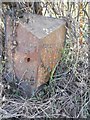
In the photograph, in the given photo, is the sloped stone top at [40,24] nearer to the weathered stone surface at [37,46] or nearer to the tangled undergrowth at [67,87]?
the weathered stone surface at [37,46]

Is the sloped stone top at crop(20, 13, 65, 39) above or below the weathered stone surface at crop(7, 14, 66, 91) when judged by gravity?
above

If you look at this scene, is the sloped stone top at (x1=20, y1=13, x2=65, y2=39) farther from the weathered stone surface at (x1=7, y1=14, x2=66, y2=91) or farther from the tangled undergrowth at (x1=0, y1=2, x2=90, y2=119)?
the tangled undergrowth at (x1=0, y1=2, x2=90, y2=119)

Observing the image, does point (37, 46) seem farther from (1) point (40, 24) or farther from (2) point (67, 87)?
(2) point (67, 87)

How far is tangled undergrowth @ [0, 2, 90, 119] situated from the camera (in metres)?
2.33

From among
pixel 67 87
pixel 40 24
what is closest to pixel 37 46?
pixel 40 24

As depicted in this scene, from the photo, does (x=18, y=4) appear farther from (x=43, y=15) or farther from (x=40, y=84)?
(x=40, y=84)

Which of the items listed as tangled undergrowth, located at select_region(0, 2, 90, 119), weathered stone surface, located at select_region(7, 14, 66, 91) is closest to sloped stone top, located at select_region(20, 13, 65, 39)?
weathered stone surface, located at select_region(7, 14, 66, 91)

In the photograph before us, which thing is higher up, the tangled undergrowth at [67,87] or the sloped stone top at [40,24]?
the sloped stone top at [40,24]

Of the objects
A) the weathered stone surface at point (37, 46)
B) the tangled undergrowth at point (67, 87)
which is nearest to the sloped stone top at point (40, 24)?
the weathered stone surface at point (37, 46)

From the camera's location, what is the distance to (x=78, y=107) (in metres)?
2.36

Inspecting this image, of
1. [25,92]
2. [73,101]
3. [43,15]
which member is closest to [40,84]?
[25,92]

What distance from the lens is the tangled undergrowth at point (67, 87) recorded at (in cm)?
233

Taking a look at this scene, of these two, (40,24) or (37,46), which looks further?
(40,24)

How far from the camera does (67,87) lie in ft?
8.25
